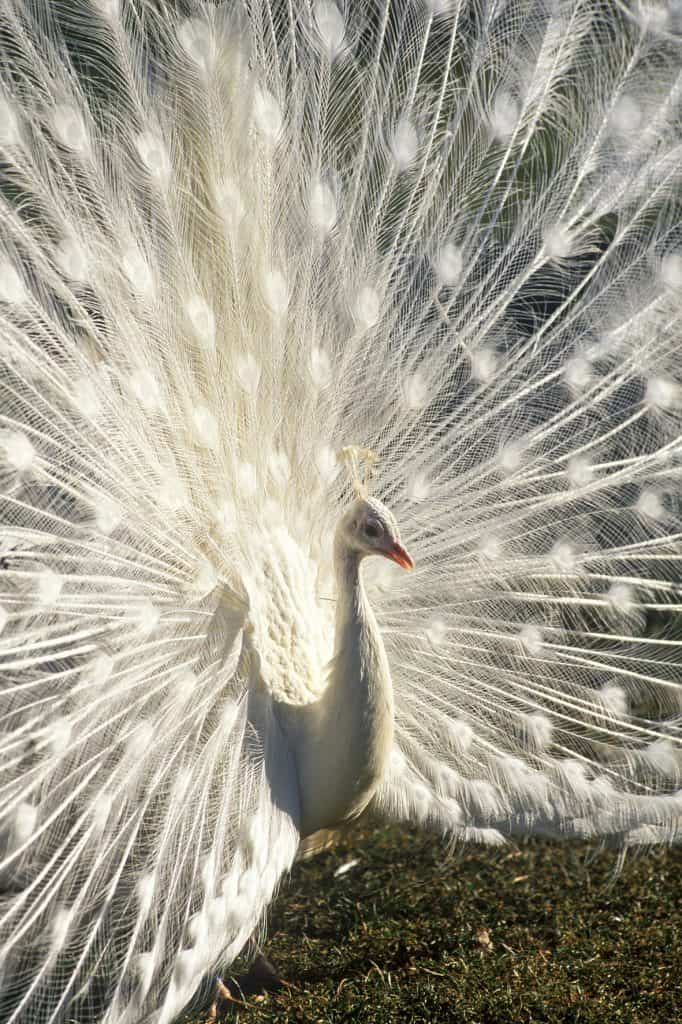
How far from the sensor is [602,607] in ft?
11.0

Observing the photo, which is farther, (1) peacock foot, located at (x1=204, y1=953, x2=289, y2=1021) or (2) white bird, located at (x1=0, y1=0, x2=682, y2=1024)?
(1) peacock foot, located at (x1=204, y1=953, x2=289, y2=1021)

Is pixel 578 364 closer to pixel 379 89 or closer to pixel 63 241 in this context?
pixel 379 89

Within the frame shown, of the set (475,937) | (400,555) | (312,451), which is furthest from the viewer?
(475,937)

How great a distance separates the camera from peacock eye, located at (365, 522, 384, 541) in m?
2.72

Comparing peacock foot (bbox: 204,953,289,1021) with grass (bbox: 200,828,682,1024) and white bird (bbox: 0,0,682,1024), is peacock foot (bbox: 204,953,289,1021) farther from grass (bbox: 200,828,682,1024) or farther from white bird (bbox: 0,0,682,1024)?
white bird (bbox: 0,0,682,1024)

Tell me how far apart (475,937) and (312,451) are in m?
1.54

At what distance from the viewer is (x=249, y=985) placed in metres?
3.16

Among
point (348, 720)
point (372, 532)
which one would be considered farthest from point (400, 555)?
point (348, 720)

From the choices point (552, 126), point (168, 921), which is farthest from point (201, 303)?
point (168, 921)

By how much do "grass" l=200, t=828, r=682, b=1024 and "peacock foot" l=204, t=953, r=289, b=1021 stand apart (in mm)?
30

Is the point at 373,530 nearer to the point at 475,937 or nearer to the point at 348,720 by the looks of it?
the point at 348,720

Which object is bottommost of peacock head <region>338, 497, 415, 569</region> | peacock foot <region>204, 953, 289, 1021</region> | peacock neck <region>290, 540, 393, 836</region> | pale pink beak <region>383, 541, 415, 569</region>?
peacock foot <region>204, 953, 289, 1021</region>

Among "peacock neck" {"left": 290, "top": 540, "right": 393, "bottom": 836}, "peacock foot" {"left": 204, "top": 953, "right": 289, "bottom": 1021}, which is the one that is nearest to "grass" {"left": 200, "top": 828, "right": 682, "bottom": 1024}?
"peacock foot" {"left": 204, "top": 953, "right": 289, "bottom": 1021}

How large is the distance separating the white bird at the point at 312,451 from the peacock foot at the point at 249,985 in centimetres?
34
